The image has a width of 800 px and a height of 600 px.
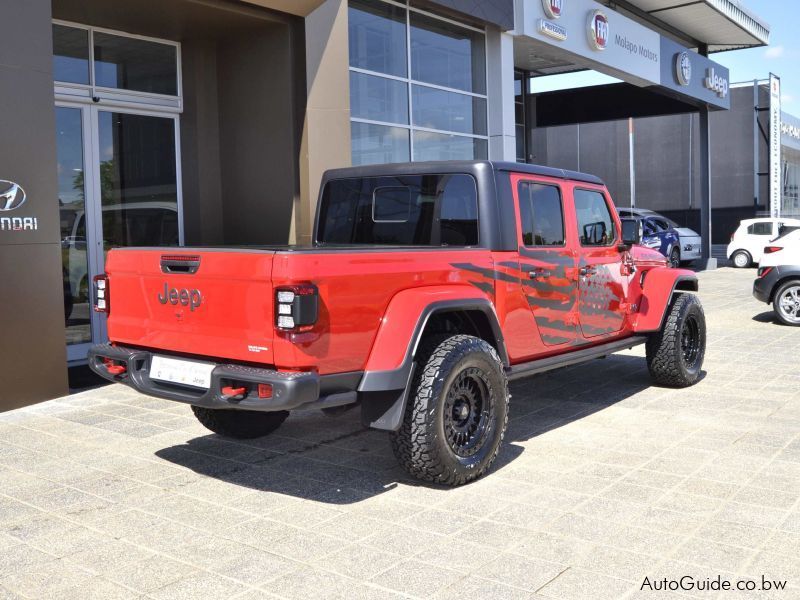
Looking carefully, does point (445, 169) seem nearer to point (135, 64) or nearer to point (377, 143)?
point (135, 64)

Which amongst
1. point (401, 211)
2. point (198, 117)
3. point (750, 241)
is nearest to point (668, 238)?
point (750, 241)

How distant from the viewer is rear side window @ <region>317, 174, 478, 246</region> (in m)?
5.16

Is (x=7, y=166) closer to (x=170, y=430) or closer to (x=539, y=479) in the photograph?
(x=170, y=430)

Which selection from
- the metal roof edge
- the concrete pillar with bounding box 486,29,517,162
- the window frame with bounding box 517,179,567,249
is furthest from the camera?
the metal roof edge

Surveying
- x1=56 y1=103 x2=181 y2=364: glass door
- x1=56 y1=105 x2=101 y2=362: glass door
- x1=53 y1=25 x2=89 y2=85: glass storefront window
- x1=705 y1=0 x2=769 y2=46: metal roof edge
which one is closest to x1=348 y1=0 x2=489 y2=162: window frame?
x1=56 y1=103 x2=181 y2=364: glass door

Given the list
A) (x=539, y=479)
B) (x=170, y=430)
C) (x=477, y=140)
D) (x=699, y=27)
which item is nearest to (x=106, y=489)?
(x=170, y=430)

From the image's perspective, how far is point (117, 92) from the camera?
920cm

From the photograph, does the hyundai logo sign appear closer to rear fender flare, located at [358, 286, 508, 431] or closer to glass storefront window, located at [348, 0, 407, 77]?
rear fender flare, located at [358, 286, 508, 431]

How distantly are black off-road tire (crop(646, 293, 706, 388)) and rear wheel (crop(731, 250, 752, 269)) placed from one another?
16.7 meters

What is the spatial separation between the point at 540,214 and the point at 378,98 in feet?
19.9

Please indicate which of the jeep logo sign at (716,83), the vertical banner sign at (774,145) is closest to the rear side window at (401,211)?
the jeep logo sign at (716,83)

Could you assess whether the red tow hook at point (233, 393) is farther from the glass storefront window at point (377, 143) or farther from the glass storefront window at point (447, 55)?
the glass storefront window at point (447, 55)

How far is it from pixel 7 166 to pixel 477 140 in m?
7.83

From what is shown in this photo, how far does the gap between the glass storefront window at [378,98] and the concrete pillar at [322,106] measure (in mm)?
819
